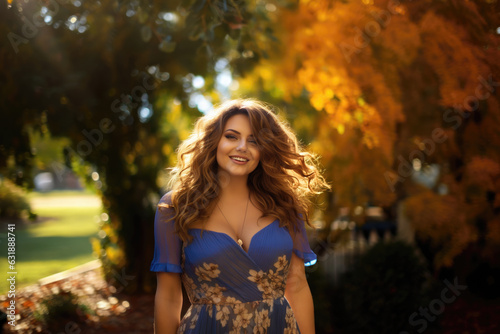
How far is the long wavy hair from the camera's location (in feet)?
7.26

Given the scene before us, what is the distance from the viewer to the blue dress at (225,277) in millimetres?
2090

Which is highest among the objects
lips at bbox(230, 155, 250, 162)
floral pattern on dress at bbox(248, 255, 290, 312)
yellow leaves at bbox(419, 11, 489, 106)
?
yellow leaves at bbox(419, 11, 489, 106)

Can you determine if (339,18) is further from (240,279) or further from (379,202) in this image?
(240,279)

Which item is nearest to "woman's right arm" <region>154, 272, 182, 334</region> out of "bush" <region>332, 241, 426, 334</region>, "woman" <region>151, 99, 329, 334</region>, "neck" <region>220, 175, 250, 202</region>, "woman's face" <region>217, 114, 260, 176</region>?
"woman" <region>151, 99, 329, 334</region>

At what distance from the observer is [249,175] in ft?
8.25

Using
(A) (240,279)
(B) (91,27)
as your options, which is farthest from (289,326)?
(B) (91,27)

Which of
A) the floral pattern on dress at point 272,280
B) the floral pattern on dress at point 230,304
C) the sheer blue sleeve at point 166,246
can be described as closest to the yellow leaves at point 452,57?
the floral pattern on dress at point 272,280

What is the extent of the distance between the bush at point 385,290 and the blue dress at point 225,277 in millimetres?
2844

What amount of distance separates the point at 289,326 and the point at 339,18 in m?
3.12

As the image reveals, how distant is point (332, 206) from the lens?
16.8 feet

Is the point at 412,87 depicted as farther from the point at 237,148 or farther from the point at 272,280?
the point at 272,280

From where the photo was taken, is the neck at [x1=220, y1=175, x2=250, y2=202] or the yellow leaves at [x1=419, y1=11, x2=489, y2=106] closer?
the neck at [x1=220, y1=175, x2=250, y2=202]

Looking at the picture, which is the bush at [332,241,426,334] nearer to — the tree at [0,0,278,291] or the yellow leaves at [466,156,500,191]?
the yellow leaves at [466,156,500,191]

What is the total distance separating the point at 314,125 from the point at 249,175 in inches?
120
